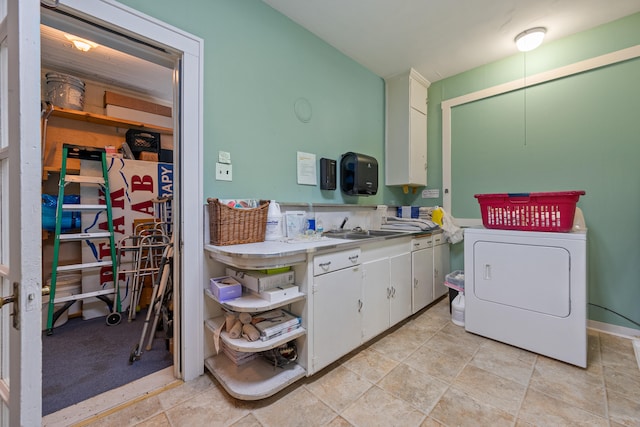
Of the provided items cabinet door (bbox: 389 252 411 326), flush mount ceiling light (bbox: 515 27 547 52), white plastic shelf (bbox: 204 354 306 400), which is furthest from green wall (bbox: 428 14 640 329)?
white plastic shelf (bbox: 204 354 306 400)

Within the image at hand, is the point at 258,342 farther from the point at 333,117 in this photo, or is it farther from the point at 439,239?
the point at 439,239

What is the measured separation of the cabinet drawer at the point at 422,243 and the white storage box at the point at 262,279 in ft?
4.50

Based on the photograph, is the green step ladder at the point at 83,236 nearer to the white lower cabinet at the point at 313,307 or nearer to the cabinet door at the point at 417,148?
→ the white lower cabinet at the point at 313,307

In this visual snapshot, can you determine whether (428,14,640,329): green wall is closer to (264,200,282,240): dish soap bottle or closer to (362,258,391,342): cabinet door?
(362,258,391,342): cabinet door

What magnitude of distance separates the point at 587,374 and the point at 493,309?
61cm

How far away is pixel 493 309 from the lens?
7.11 feet

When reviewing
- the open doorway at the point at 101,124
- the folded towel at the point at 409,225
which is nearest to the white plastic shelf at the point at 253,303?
the open doorway at the point at 101,124

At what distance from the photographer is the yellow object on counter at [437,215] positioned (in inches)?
122

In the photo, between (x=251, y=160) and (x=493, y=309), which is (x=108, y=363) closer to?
(x=251, y=160)

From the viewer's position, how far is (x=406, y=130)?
3146 millimetres

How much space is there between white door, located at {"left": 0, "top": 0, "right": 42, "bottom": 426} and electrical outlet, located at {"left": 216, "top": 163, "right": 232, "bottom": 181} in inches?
42.3

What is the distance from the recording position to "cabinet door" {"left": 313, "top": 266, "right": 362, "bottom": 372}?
1.64 metres

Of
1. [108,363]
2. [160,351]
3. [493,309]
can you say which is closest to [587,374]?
[493,309]

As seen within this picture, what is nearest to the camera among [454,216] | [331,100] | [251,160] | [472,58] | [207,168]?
[207,168]
